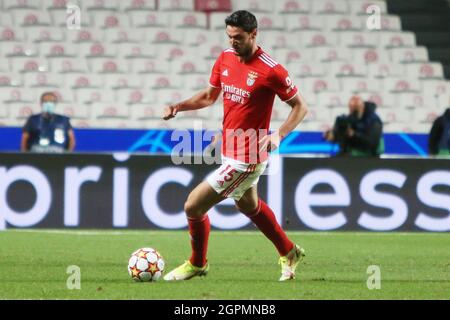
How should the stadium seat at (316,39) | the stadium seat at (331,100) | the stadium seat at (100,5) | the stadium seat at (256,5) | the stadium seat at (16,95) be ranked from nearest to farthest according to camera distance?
→ the stadium seat at (16,95) → the stadium seat at (331,100) → the stadium seat at (100,5) → the stadium seat at (316,39) → the stadium seat at (256,5)

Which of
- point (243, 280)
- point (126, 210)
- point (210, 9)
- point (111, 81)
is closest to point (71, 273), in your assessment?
point (243, 280)

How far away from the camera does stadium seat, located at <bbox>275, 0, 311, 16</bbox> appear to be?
834 inches

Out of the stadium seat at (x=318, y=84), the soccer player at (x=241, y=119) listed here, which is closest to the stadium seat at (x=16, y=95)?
the stadium seat at (x=318, y=84)

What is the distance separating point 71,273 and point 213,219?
5.34 meters

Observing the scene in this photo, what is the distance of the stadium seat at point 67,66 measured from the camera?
768 inches

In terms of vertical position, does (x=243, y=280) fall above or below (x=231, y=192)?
below

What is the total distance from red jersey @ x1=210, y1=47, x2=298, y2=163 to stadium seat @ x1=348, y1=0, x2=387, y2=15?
13.0 metres

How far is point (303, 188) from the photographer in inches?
571

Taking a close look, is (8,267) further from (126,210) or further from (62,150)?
(62,150)

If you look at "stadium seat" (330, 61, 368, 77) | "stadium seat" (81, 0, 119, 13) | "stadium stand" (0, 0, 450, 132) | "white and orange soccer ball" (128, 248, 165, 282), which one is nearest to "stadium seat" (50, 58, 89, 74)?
"stadium stand" (0, 0, 450, 132)

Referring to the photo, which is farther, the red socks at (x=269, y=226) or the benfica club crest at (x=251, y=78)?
the red socks at (x=269, y=226)

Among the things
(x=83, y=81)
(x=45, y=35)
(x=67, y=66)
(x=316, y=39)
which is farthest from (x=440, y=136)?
(x=45, y=35)

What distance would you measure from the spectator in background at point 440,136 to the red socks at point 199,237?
7.45 metres

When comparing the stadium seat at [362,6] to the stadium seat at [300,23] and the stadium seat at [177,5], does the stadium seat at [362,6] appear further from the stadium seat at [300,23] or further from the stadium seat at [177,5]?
the stadium seat at [177,5]
